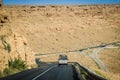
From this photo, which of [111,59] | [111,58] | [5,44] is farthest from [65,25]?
[5,44]

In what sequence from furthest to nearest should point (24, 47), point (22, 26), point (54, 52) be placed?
point (22, 26)
point (54, 52)
point (24, 47)

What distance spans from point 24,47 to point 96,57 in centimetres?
4150

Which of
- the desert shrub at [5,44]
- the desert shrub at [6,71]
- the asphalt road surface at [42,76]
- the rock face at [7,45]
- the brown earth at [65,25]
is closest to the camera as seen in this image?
the asphalt road surface at [42,76]

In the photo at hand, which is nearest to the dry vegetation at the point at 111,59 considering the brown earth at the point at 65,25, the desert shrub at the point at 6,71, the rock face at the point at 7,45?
the brown earth at the point at 65,25

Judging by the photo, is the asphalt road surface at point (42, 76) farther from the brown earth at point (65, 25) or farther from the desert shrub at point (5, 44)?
the brown earth at point (65, 25)

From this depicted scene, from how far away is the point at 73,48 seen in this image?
9444cm

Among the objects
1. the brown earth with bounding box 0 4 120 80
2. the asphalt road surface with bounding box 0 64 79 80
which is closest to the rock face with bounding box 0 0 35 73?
the asphalt road surface with bounding box 0 64 79 80

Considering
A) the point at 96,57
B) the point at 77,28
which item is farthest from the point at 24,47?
the point at 77,28

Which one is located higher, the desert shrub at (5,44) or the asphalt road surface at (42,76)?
the desert shrub at (5,44)

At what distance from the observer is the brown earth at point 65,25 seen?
99875 millimetres

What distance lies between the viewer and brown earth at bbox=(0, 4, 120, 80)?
328ft

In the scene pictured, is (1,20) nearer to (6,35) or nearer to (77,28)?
(6,35)

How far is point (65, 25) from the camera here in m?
114

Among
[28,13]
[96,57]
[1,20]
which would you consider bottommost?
[96,57]
